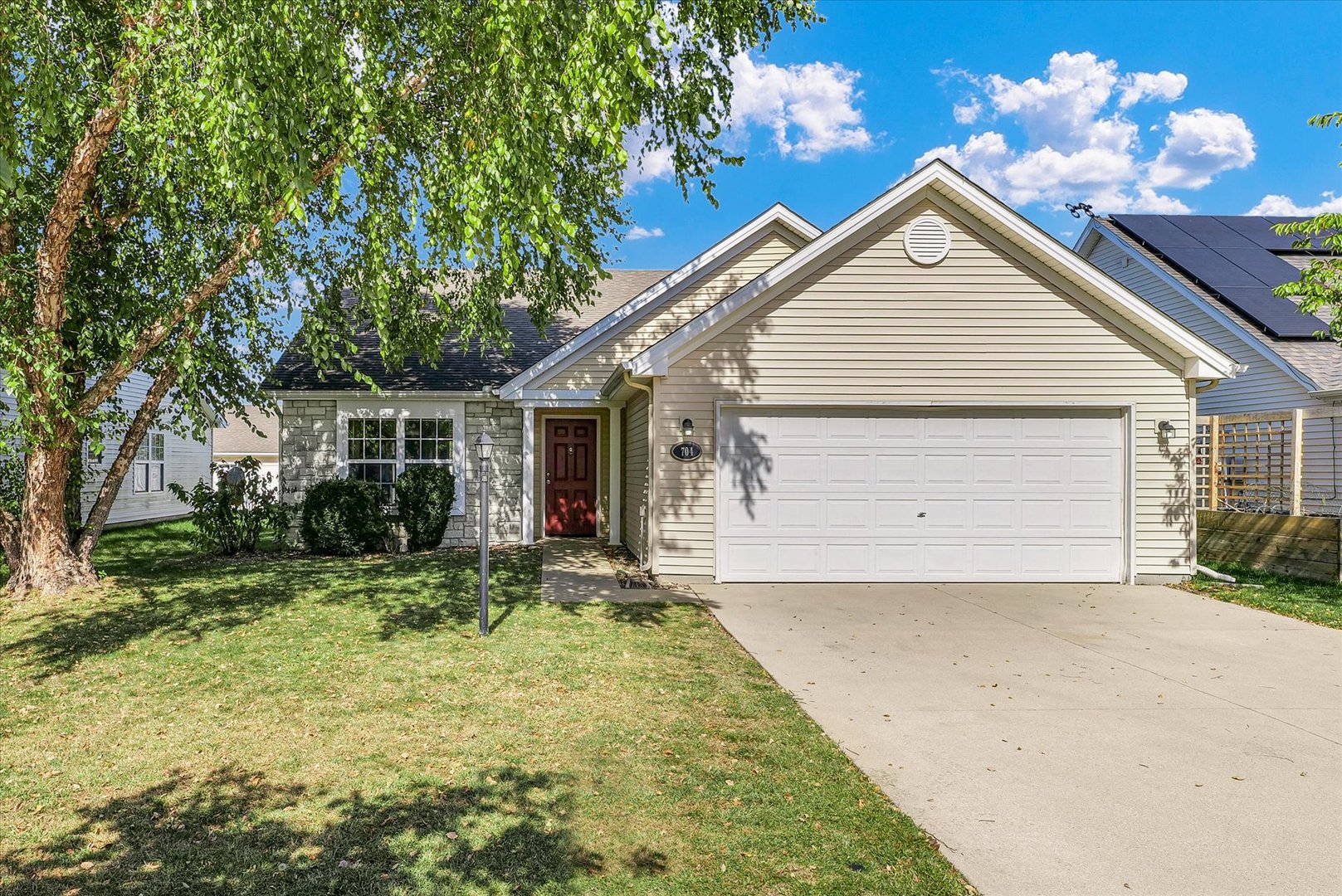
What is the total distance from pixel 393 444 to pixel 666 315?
5.38m

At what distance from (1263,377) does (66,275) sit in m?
18.0

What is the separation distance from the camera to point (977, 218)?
941 cm

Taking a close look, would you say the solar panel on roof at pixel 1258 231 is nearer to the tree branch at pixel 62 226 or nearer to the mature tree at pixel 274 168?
the mature tree at pixel 274 168

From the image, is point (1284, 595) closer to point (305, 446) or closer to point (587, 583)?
point (587, 583)

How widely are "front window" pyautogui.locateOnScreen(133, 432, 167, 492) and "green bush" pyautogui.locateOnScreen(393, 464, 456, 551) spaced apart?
10.4m

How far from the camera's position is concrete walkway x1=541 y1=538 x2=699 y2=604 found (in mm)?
8367

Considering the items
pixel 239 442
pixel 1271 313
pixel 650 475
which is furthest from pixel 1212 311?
pixel 239 442

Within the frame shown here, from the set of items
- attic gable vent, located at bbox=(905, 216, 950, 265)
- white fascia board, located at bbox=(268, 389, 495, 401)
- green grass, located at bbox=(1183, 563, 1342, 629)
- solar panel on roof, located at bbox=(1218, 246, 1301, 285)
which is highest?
solar panel on roof, located at bbox=(1218, 246, 1301, 285)

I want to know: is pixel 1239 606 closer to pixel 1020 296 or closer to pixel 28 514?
pixel 1020 296

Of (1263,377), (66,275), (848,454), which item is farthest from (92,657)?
(1263,377)

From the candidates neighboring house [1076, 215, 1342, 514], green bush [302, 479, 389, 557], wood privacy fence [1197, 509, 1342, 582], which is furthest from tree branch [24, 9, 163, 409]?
neighboring house [1076, 215, 1342, 514]

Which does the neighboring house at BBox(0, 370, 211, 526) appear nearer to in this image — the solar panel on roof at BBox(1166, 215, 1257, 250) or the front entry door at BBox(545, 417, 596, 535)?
the front entry door at BBox(545, 417, 596, 535)

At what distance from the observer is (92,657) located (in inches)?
237

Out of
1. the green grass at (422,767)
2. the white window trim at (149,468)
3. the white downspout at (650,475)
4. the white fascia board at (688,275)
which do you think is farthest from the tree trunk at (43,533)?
the white window trim at (149,468)
